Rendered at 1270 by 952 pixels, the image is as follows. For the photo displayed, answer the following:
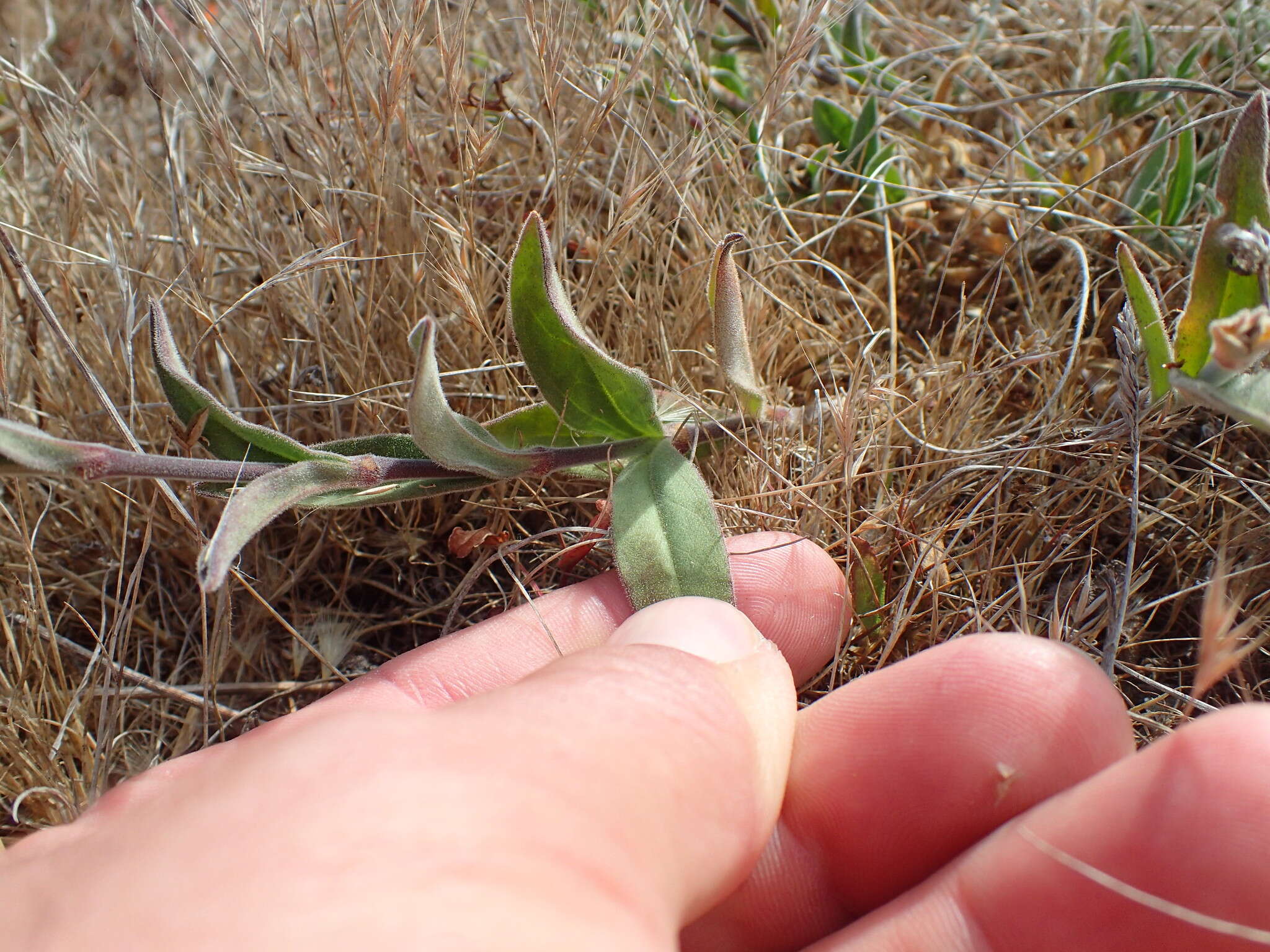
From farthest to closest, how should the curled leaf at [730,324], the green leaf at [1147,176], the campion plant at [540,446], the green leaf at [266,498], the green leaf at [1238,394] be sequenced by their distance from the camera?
the green leaf at [1147,176], the curled leaf at [730,324], the campion plant at [540,446], the green leaf at [1238,394], the green leaf at [266,498]

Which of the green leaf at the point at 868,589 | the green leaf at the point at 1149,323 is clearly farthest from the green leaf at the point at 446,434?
the green leaf at the point at 1149,323

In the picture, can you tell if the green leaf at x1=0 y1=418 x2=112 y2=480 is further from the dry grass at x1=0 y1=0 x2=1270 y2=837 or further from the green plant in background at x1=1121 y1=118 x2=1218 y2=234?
the green plant in background at x1=1121 y1=118 x2=1218 y2=234

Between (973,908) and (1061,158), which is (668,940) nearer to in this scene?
(973,908)

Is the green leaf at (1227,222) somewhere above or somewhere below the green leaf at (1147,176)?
above

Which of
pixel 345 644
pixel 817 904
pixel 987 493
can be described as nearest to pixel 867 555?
pixel 987 493

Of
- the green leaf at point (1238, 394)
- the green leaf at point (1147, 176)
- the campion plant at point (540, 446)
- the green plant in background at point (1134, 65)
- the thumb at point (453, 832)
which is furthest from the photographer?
the green plant in background at point (1134, 65)

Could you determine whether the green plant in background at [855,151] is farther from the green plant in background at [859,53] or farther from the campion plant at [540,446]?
the campion plant at [540,446]

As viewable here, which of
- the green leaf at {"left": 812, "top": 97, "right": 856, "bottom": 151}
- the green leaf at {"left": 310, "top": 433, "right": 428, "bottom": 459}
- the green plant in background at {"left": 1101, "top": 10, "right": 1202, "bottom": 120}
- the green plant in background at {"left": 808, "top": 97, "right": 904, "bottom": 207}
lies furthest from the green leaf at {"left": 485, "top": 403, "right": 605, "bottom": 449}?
the green plant in background at {"left": 1101, "top": 10, "right": 1202, "bottom": 120}

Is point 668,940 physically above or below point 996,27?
below
